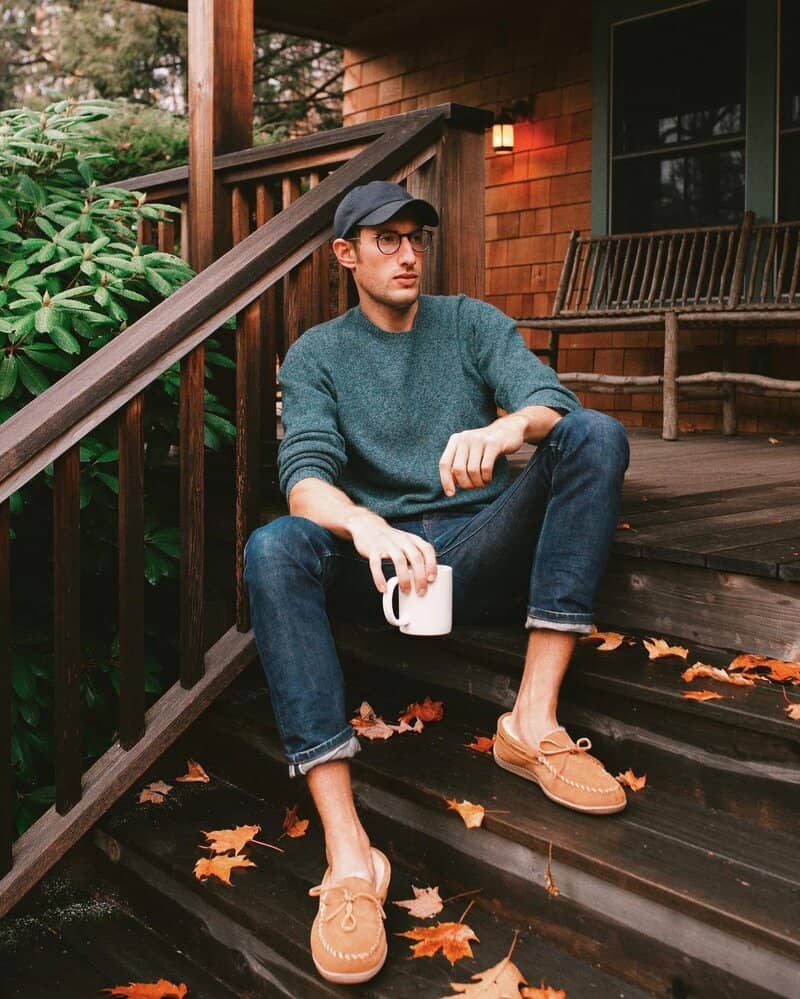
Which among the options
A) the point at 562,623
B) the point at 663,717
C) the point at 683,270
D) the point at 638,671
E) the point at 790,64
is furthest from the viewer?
the point at 683,270

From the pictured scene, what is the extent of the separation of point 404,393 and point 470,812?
0.94m

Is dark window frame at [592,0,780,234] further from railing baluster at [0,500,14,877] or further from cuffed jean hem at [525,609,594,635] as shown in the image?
railing baluster at [0,500,14,877]

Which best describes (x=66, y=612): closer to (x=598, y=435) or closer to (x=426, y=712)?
(x=426, y=712)

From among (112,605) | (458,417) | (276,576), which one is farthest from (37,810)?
(458,417)

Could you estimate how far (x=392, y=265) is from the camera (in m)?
2.43

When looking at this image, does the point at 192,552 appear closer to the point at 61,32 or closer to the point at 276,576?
the point at 276,576

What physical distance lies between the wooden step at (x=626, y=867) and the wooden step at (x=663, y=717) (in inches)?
2.5

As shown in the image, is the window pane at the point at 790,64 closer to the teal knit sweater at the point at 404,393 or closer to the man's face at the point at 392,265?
the teal knit sweater at the point at 404,393

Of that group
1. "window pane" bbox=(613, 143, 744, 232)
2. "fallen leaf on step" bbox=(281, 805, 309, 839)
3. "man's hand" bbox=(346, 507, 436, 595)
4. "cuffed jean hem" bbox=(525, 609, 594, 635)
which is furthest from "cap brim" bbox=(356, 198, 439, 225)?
"window pane" bbox=(613, 143, 744, 232)

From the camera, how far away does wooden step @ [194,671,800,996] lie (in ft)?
5.37

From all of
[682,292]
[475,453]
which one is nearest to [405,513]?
[475,453]

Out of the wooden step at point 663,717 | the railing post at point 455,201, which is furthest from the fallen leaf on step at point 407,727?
the railing post at point 455,201

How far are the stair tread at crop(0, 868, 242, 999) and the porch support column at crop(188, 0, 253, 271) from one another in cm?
203

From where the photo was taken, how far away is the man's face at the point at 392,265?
2.42m
